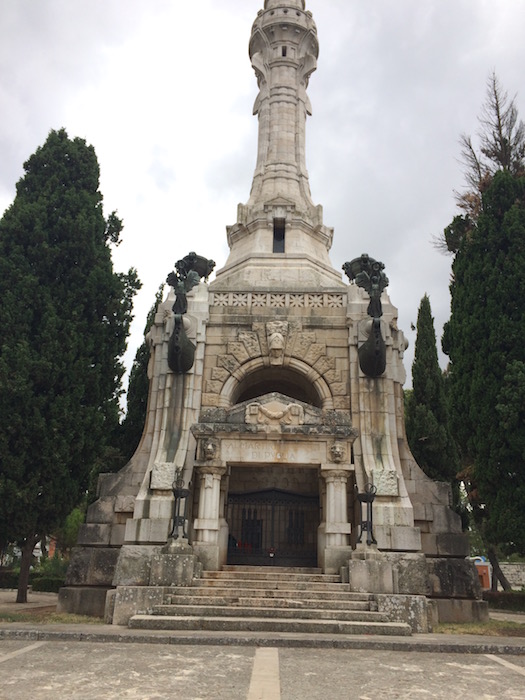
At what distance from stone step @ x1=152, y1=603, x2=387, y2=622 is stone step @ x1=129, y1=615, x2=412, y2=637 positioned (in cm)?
49

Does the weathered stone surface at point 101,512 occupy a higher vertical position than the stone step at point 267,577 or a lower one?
higher

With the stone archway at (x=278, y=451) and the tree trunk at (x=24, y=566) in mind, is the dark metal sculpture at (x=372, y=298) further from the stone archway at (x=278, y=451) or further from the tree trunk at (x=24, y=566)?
the tree trunk at (x=24, y=566)

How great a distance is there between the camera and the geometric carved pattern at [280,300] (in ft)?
55.7

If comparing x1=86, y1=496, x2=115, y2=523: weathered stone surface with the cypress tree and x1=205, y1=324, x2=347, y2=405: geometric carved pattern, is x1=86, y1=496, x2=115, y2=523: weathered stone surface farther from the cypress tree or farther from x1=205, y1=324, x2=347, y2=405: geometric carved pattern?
the cypress tree

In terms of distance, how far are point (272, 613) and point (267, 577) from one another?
7.34ft

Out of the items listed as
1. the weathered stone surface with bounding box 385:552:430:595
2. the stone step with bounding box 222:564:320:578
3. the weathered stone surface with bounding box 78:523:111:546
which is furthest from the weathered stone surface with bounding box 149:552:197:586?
the weathered stone surface with bounding box 385:552:430:595

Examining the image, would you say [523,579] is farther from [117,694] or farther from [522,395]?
[117,694]

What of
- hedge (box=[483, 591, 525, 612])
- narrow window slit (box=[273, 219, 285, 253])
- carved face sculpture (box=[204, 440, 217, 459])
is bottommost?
hedge (box=[483, 591, 525, 612])

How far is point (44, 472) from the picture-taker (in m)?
16.3

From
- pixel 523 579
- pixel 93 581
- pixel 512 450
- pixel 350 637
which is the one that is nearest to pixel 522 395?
pixel 512 450

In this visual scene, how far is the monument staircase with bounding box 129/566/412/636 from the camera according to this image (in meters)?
9.98

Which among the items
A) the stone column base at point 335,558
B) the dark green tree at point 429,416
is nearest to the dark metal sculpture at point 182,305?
the stone column base at point 335,558

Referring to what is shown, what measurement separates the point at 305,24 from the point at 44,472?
20.4m

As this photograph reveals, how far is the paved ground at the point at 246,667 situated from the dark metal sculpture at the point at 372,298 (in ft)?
22.5
